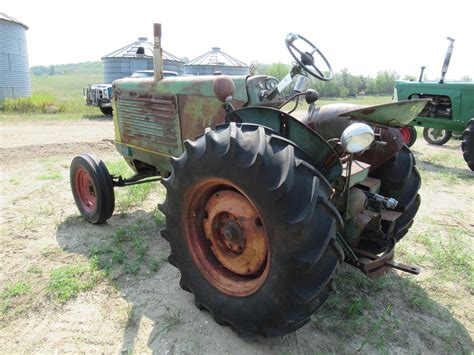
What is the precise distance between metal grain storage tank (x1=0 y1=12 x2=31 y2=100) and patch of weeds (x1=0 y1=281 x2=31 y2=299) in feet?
56.3

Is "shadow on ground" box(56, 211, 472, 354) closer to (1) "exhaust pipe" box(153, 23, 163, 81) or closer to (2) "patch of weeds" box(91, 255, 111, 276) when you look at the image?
(2) "patch of weeds" box(91, 255, 111, 276)

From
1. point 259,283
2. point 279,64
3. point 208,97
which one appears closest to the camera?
point 259,283

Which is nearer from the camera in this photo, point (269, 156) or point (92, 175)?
point (269, 156)

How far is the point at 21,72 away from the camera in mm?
18125

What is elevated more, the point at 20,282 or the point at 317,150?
the point at 317,150

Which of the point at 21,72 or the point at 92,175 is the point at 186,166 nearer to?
the point at 92,175

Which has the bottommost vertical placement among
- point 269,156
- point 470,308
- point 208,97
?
point 470,308

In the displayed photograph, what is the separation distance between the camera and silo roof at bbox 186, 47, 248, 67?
2016cm

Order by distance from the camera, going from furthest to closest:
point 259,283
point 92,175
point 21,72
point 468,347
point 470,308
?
point 21,72 < point 92,175 < point 470,308 < point 468,347 < point 259,283

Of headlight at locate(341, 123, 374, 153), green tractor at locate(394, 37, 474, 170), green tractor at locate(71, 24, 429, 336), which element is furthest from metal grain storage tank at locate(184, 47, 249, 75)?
headlight at locate(341, 123, 374, 153)

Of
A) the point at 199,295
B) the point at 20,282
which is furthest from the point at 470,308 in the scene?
the point at 20,282

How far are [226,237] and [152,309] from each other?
0.82 m

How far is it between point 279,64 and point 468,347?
3440 centimetres

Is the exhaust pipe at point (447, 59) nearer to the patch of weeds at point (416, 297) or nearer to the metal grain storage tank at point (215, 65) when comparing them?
the patch of weeds at point (416, 297)
